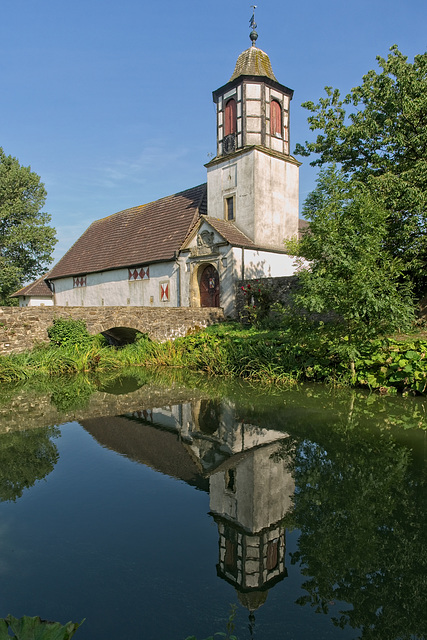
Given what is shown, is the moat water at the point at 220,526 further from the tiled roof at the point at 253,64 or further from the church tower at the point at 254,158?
the tiled roof at the point at 253,64

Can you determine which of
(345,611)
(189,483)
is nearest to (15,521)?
(189,483)

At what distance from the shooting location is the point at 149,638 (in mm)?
Result: 2221

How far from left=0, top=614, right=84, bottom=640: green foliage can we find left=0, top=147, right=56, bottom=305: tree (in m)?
34.9

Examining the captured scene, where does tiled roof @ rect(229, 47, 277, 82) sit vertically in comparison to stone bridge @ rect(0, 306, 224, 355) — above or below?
above

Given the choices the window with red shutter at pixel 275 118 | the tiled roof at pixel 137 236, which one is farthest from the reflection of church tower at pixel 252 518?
the window with red shutter at pixel 275 118

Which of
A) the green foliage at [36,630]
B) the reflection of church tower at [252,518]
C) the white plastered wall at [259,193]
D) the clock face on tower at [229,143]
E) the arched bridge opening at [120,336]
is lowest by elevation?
the reflection of church tower at [252,518]

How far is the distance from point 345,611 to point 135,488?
7.76 ft

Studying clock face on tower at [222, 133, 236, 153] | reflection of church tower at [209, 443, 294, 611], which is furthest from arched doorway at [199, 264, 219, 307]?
reflection of church tower at [209, 443, 294, 611]

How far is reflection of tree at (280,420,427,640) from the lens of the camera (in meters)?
2.42

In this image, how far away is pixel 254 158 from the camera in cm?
1855

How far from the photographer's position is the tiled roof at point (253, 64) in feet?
62.8

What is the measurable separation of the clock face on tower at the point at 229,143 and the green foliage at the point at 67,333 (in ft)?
37.8

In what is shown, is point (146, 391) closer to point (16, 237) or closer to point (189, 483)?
point (189, 483)

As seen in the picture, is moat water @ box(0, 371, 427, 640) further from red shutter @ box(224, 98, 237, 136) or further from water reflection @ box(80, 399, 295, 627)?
red shutter @ box(224, 98, 237, 136)
